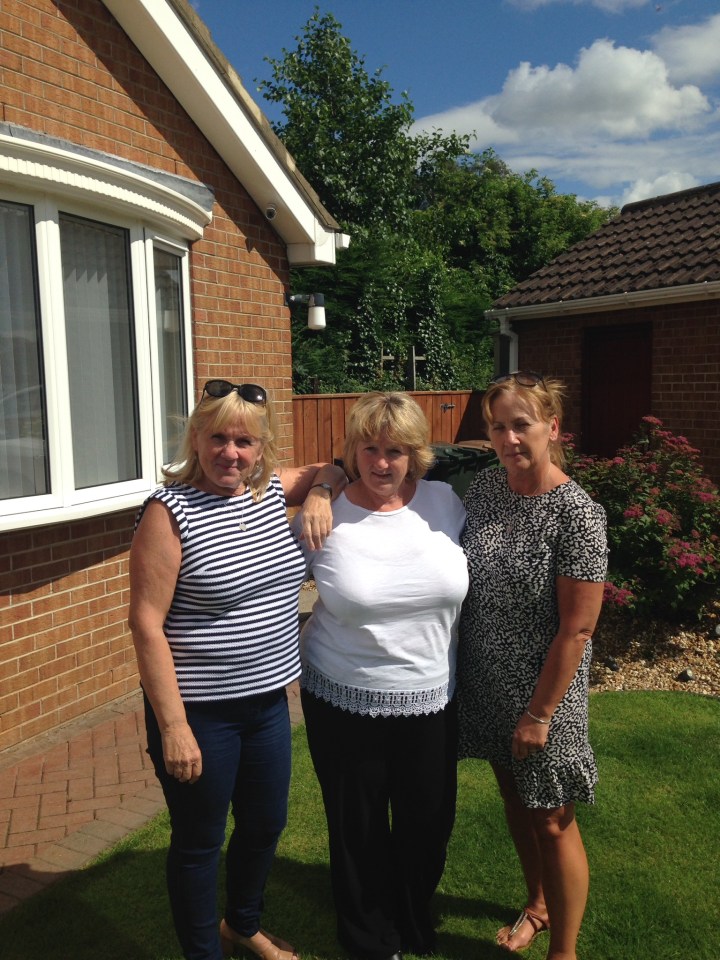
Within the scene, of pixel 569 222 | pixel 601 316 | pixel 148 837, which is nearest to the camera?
pixel 148 837

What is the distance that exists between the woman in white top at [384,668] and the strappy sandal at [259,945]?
0.21 m

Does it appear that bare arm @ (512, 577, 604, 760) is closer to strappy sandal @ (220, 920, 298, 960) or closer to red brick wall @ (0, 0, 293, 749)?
strappy sandal @ (220, 920, 298, 960)

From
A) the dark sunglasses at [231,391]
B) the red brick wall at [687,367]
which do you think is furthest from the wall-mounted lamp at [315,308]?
the dark sunglasses at [231,391]

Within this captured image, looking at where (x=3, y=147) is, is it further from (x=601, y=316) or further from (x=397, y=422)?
(x=601, y=316)

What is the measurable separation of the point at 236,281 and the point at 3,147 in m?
2.54

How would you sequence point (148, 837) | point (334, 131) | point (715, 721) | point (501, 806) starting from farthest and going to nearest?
point (334, 131) → point (715, 721) → point (501, 806) → point (148, 837)

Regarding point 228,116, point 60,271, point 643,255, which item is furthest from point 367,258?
point 60,271

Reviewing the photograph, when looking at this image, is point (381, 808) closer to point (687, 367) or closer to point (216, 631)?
point (216, 631)

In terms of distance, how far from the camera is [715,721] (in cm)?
465

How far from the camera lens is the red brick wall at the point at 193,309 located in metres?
4.24

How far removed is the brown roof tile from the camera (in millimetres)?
8805

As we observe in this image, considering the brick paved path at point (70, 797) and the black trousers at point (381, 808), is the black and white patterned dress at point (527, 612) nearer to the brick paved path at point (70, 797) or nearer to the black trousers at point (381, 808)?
the black trousers at point (381, 808)

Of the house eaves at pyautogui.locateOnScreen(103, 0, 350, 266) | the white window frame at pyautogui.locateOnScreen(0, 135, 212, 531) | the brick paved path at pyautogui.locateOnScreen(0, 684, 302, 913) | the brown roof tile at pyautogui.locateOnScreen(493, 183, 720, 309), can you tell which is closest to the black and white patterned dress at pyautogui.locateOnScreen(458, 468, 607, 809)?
the brick paved path at pyautogui.locateOnScreen(0, 684, 302, 913)

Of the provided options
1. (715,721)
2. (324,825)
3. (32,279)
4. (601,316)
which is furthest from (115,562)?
(601,316)
